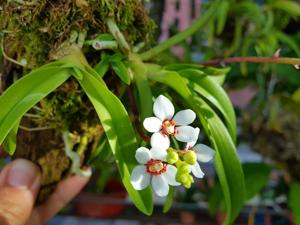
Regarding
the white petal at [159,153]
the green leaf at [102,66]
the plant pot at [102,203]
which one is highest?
the green leaf at [102,66]

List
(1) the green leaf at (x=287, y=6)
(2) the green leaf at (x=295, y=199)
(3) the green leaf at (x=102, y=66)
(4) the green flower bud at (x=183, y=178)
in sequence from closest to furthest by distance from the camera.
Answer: (4) the green flower bud at (x=183, y=178), (3) the green leaf at (x=102, y=66), (1) the green leaf at (x=287, y=6), (2) the green leaf at (x=295, y=199)

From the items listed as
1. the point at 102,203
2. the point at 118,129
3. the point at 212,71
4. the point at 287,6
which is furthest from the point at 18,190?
the point at 102,203

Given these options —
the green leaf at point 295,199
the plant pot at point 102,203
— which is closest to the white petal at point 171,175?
the green leaf at point 295,199

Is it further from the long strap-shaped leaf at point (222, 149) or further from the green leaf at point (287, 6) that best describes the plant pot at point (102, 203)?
the long strap-shaped leaf at point (222, 149)

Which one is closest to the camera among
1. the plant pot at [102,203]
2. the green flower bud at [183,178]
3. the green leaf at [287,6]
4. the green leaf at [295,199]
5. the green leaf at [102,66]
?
the green flower bud at [183,178]

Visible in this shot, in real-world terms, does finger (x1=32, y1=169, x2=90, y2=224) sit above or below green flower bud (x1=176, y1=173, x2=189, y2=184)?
below

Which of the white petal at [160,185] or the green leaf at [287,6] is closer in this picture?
the white petal at [160,185]

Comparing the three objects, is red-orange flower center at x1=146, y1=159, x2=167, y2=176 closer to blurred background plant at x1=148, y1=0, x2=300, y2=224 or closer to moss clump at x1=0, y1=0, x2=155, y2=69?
moss clump at x1=0, y1=0, x2=155, y2=69

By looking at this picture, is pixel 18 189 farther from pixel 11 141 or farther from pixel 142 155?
pixel 142 155

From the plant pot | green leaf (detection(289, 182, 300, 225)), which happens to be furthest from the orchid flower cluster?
the plant pot
